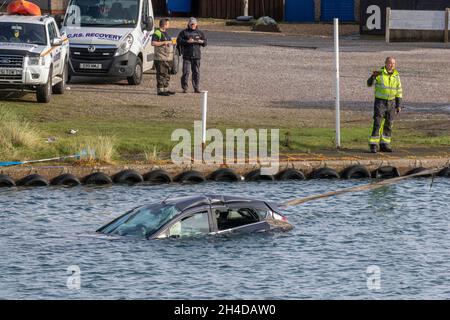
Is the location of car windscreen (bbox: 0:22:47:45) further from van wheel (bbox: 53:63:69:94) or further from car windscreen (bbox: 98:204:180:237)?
car windscreen (bbox: 98:204:180:237)

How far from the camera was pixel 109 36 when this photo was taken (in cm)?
4366

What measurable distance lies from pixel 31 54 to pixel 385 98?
1116 centimetres

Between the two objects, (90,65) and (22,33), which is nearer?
(22,33)

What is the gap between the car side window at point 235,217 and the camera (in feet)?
88.4

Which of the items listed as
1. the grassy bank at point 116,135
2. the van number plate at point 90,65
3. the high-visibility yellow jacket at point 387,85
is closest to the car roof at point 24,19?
the grassy bank at point 116,135

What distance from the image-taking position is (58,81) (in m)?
41.8

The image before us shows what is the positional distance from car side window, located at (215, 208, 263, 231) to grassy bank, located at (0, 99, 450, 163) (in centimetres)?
622

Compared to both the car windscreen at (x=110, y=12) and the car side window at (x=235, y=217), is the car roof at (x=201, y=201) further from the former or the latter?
the car windscreen at (x=110, y=12)

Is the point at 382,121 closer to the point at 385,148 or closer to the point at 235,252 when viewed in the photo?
the point at 385,148

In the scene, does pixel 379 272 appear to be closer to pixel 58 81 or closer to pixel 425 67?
pixel 58 81

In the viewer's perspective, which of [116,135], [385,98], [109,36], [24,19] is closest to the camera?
[385,98]

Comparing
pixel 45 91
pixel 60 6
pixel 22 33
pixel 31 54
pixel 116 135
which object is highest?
pixel 22 33

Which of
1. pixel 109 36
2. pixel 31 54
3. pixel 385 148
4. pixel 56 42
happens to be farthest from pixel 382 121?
pixel 109 36
